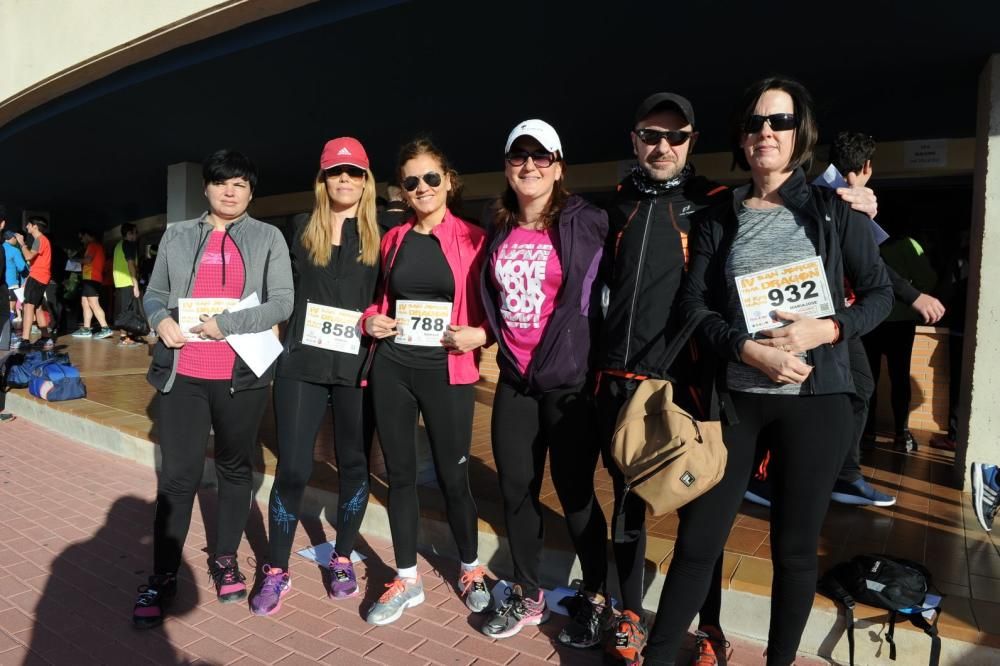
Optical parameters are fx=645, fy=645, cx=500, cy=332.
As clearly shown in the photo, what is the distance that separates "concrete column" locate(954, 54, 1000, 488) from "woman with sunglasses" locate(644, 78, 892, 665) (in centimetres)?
270

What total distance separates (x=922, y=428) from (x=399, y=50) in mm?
5806

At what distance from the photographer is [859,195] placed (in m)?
2.09

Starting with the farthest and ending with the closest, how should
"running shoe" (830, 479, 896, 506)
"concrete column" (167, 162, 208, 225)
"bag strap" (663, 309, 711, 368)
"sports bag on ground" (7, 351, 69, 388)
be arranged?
"concrete column" (167, 162, 208, 225)
"sports bag on ground" (7, 351, 69, 388)
"running shoe" (830, 479, 896, 506)
"bag strap" (663, 309, 711, 368)

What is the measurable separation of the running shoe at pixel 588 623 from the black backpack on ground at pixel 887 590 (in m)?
0.89

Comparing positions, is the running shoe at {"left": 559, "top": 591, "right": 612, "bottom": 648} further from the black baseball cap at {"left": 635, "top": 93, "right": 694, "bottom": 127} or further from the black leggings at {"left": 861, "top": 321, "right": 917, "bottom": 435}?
the black leggings at {"left": 861, "top": 321, "right": 917, "bottom": 435}

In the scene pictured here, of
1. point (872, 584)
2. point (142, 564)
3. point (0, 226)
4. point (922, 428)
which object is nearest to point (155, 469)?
point (142, 564)

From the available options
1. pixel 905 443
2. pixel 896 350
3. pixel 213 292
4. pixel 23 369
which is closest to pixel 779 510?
pixel 213 292

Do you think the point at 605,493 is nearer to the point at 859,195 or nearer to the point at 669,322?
the point at 669,322

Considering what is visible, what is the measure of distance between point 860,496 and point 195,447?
354 cm

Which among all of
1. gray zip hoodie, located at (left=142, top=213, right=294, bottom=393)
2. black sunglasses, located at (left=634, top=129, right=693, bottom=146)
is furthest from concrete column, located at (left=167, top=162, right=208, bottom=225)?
black sunglasses, located at (left=634, top=129, right=693, bottom=146)

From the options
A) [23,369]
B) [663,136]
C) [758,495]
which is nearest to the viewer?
[663,136]

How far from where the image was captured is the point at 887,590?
2441 millimetres

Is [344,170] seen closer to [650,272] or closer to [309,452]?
[309,452]

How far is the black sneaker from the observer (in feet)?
16.8
